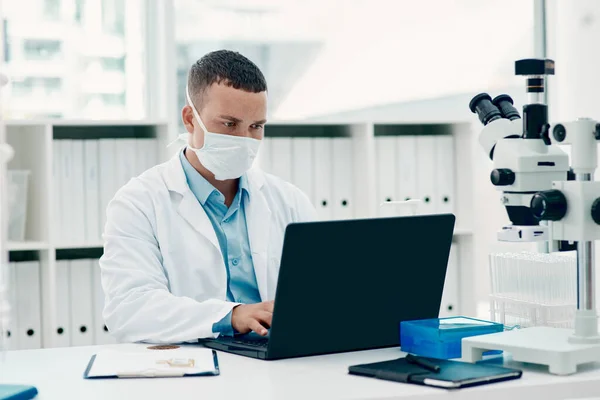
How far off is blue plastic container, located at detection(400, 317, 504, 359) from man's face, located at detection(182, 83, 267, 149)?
2.40 ft

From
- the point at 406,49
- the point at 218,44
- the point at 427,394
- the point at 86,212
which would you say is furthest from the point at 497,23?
the point at 427,394

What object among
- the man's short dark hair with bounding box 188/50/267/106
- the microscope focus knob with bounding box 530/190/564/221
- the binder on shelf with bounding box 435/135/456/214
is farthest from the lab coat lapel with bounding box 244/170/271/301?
the binder on shelf with bounding box 435/135/456/214

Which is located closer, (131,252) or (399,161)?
(131,252)

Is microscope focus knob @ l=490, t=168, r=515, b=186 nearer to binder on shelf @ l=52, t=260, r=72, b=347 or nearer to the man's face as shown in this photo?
the man's face

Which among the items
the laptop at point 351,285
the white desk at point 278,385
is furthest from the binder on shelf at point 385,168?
the white desk at point 278,385

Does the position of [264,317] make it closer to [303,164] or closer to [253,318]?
[253,318]

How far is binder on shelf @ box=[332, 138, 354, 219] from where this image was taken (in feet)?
11.1

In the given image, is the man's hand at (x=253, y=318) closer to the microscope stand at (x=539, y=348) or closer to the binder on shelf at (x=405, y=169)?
the microscope stand at (x=539, y=348)

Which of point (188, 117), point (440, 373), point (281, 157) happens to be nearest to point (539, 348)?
point (440, 373)

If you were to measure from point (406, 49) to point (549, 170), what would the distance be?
2.48 m

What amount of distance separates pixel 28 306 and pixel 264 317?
1641 mm

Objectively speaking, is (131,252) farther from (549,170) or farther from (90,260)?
(90,260)

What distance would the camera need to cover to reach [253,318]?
5.59 feet

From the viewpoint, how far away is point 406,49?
3938mm
